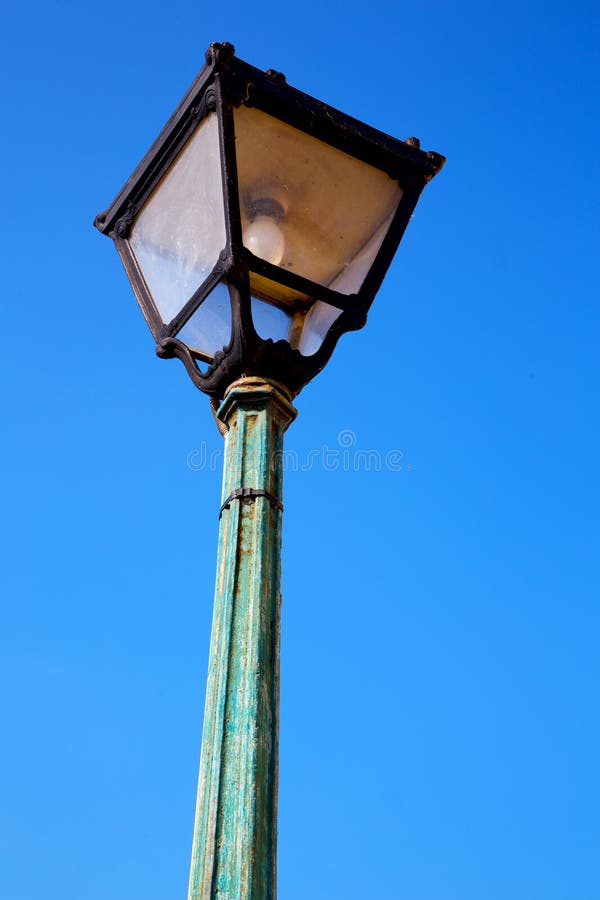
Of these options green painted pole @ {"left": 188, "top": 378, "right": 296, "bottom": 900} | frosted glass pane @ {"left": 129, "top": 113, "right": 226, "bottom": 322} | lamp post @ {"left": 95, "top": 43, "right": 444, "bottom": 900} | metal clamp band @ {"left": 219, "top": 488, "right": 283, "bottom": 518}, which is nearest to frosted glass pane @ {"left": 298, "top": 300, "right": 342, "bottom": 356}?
lamp post @ {"left": 95, "top": 43, "right": 444, "bottom": 900}

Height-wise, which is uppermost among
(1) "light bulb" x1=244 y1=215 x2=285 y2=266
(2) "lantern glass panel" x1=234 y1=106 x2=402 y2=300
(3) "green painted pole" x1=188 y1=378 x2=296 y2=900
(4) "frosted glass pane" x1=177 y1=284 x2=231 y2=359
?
(2) "lantern glass panel" x1=234 y1=106 x2=402 y2=300

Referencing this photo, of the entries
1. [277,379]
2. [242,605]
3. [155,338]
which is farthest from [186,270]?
[242,605]

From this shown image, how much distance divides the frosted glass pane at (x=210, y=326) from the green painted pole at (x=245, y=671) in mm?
189

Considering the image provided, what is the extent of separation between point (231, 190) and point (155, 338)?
58 cm

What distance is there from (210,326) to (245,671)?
1172mm

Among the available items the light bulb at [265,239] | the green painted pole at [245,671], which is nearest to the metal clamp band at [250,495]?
the green painted pole at [245,671]

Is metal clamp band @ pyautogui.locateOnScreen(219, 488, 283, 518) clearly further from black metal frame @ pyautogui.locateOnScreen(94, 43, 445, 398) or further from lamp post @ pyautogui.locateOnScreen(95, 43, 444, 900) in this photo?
black metal frame @ pyautogui.locateOnScreen(94, 43, 445, 398)

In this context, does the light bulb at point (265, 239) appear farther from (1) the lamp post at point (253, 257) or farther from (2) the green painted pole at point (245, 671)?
(2) the green painted pole at point (245, 671)

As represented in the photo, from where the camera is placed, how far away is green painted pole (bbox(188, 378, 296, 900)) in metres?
2.62

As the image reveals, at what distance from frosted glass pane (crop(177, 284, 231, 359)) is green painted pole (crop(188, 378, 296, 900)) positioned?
0.62ft

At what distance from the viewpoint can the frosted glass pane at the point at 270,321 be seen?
11.8 feet

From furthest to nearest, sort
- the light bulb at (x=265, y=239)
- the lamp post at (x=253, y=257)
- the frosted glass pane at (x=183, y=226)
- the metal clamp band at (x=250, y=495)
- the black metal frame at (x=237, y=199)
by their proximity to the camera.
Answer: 1. the light bulb at (x=265, y=239)
2. the frosted glass pane at (x=183, y=226)
3. the black metal frame at (x=237, y=199)
4. the metal clamp band at (x=250, y=495)
5. the lamp post at (x=253, y=257)

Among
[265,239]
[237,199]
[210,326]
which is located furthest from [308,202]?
[210,326]

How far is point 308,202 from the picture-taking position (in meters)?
3.73
